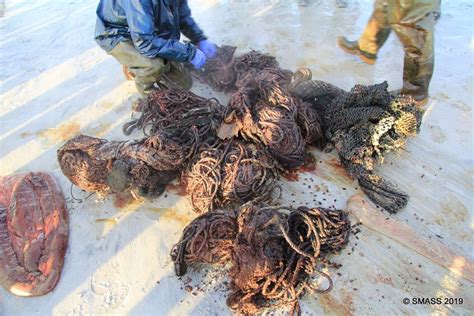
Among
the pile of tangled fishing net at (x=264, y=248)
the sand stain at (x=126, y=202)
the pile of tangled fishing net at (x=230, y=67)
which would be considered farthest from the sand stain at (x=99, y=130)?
the pile of tangled fishing net at (x=264, y=248)

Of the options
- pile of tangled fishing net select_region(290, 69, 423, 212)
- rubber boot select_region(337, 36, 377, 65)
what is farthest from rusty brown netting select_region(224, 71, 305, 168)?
rubber boot select_region(337, 36, 377, 65)

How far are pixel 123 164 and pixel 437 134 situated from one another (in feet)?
11.0

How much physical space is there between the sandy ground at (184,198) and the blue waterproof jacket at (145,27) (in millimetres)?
793

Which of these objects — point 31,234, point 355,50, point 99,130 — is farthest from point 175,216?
point 355,50

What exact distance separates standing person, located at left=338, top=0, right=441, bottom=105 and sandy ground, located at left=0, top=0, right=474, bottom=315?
1.26 ft

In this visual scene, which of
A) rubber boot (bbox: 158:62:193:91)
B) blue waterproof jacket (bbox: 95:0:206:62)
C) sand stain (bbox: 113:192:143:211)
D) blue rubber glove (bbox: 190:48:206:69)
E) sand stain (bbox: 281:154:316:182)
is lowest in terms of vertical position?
sand stain (bbox: 113:192:143:211)

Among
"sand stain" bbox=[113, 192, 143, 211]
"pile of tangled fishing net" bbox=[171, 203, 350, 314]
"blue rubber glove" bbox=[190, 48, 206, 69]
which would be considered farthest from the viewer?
"blue rubber glove" bbox=[190, 48, 206, 69]

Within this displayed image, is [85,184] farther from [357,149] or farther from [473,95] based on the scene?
[473,95]

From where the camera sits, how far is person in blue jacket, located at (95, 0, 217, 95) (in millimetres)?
3766

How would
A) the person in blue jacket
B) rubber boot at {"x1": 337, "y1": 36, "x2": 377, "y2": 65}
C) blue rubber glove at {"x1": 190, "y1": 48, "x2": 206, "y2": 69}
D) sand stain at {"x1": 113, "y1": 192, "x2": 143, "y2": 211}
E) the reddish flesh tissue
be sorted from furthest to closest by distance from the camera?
rubber boot at {"x1": 337, "y1": 36, "x2": 377, "y2": 65}
blue rubber glove at {"x1": 190, "y1": 48, "x2": 206, "y2": 69}
the person in blue jacket
sand stain at {"x1": 113, "y1": 192, "x2": 143, "y2": 211}
the reddish flesh tissue

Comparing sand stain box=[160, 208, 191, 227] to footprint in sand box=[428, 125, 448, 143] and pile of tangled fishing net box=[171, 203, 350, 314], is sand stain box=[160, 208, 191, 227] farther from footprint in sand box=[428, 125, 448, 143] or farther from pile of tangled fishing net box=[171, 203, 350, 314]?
footprint in sand box=[428, 125, 448, 143]

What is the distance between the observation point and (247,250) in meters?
2.83

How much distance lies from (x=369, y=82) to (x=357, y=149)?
160cm

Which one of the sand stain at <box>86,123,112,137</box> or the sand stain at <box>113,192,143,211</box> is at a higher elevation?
the sand stain at <box>86,123,112,137</box>
